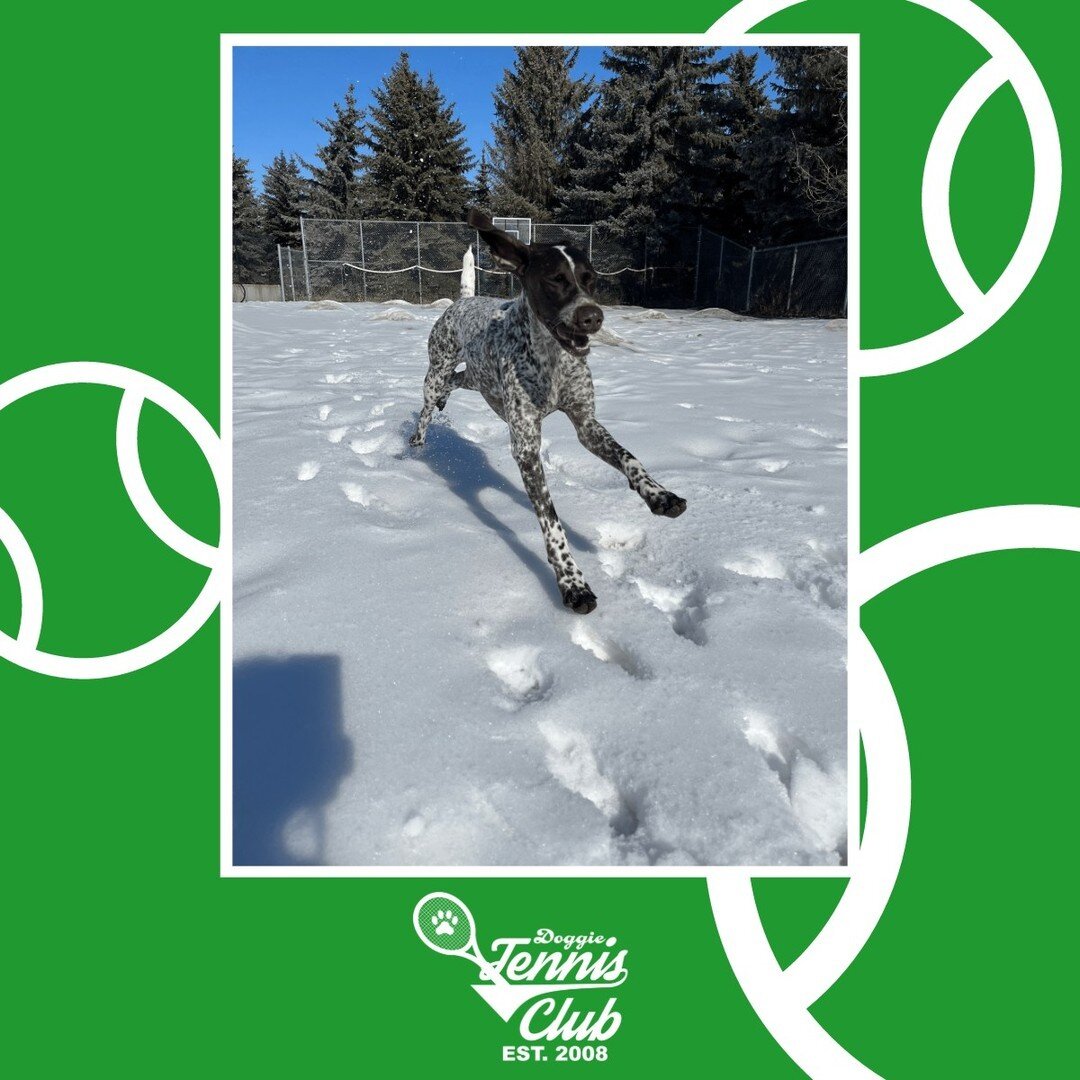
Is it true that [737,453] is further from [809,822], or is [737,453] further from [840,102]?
[809,822]

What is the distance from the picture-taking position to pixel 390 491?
3.23m

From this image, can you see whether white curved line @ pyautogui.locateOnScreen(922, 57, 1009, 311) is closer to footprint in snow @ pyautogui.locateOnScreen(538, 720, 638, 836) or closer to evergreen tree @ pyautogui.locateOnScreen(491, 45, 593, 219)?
evergreen tree @ pyautogui.locateOnScreen(491, 45, 593, 219)

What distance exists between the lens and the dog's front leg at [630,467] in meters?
2.47

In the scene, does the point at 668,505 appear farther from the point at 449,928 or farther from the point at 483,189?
the point at 483,189

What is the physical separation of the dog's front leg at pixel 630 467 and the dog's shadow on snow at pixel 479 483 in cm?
36

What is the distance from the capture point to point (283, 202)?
14.8 m

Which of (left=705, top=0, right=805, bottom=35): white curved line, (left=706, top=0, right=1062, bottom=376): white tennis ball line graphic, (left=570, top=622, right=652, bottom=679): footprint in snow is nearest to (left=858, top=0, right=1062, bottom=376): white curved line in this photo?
(left=706, top=0, right=1062, bottom=376): white tennis ball line graphic

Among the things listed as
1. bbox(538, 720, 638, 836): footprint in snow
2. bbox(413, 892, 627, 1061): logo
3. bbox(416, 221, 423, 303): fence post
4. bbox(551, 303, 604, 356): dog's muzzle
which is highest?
bbox(416, 221, 423, 303): fence post

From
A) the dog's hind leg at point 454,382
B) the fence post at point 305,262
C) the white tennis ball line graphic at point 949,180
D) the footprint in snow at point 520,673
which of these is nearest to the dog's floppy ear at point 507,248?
the white tennis ball line graphic at point 949,180

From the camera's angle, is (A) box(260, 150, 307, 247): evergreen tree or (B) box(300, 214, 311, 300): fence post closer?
(A) box(260, 150, 307, 247): evergreen tree

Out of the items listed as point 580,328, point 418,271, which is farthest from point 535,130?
point 418,271

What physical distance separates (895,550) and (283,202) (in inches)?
652

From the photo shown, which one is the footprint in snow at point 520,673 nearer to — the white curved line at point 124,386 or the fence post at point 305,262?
the white curved line at point 124,386

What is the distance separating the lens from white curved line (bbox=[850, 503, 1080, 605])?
179cm
